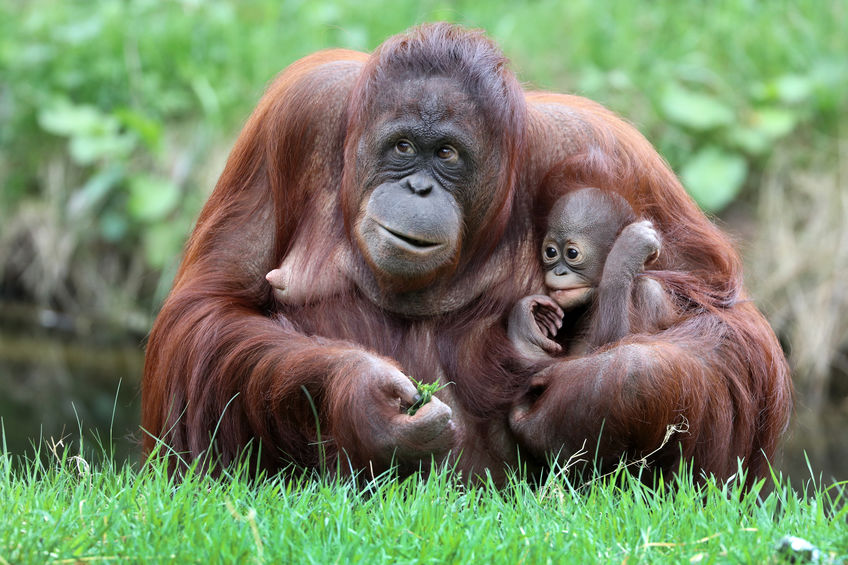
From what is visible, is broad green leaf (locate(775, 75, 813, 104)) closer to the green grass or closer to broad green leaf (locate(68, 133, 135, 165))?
broad green leaf (locate(68, 133, 135, 165))

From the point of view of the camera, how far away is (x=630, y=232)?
132 inches

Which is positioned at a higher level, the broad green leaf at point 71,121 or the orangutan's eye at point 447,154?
the orangutan's eye at point 447,154

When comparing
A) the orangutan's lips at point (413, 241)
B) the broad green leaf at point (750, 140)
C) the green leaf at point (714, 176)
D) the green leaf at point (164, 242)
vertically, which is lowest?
the green leaf at point (164, 242)

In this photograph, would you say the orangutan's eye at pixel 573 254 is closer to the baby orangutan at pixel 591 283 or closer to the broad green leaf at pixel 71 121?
the baby orangutan at pixel 591 283

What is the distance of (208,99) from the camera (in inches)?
286

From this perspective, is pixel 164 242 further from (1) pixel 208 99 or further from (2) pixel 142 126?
(1) pixel 208 99

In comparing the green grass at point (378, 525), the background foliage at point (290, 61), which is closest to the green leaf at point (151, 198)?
the background foliage at point (290, 61)

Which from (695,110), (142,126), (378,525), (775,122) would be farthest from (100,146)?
(378,525)

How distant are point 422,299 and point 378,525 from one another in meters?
1.08

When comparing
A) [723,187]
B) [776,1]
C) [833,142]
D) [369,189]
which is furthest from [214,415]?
[776,1]

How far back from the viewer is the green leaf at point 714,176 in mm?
6453

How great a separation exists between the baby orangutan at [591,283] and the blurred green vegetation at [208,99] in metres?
3.16

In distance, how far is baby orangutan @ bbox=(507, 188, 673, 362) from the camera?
3.32 meters

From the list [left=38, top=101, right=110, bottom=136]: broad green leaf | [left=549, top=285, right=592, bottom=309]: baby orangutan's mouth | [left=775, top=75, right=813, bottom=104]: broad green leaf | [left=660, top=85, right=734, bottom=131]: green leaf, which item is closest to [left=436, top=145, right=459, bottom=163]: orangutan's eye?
[left=549, top=285, right=592, bottom=309]: baby orangutan's mouth
